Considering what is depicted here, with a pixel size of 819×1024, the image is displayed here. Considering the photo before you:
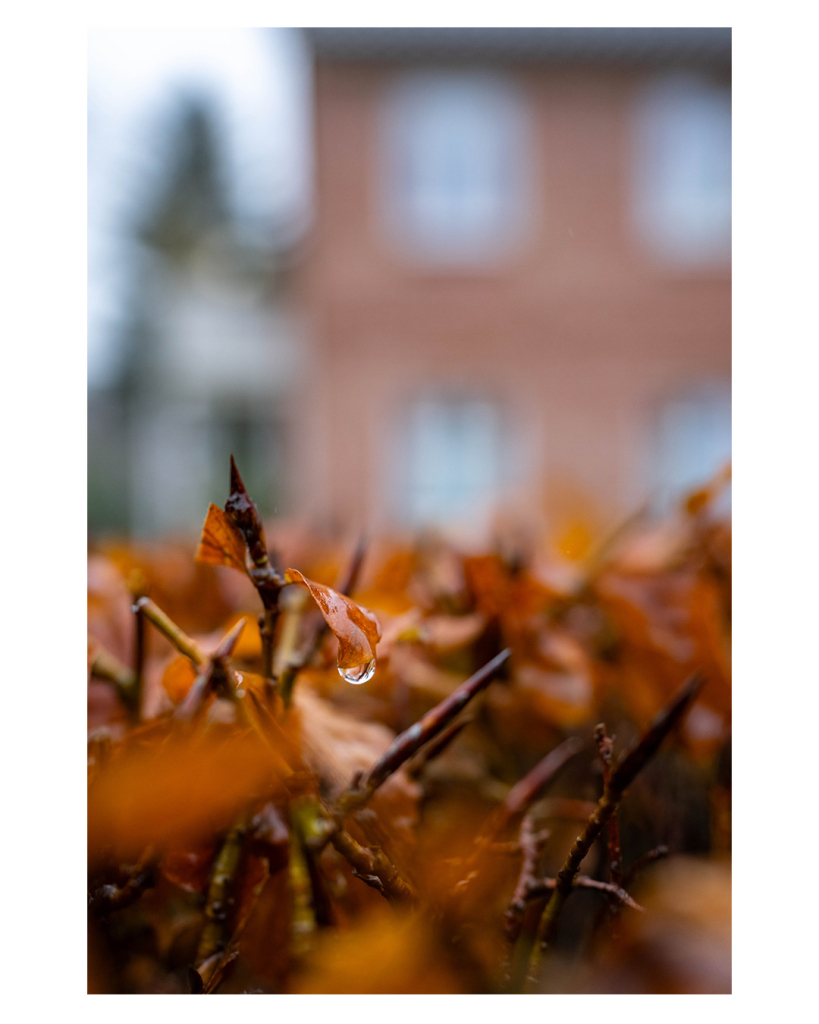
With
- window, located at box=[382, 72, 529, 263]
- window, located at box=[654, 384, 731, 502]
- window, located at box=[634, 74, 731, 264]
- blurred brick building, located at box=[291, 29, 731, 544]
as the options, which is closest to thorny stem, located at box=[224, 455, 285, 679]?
blurred brick building, located at box=[291, 29, 731, 544]

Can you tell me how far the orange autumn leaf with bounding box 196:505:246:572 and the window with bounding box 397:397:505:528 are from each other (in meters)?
5.86

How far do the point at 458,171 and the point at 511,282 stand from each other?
93 cm

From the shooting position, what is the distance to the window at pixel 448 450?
611cm

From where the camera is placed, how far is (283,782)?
8.7 inches

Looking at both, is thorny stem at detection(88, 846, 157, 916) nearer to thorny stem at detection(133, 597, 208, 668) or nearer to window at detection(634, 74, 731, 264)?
thorny stem at detection(133, 597, 208, 668)

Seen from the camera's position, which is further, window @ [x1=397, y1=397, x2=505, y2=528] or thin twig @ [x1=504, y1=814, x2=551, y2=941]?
window @ [x1=397, y1=397, x2=505, y2=528]

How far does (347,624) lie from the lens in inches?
7.7

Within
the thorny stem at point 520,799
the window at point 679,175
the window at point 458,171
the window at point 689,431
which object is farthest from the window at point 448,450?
the thorny stem at point 520,799

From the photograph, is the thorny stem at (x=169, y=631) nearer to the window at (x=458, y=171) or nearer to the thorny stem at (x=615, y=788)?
the thorny stem at (x=615, y=788)

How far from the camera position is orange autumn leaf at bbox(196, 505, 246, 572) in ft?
0.66

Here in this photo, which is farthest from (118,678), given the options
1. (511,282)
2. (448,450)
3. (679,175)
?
(679,175)

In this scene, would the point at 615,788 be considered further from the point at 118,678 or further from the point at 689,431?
the point at 689,431

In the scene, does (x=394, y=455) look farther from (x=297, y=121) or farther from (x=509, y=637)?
(x=509, y=637)

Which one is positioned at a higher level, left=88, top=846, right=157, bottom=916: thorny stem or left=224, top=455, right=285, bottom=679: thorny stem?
left=224, top=455, right=285, bottom=679: thorny stem
